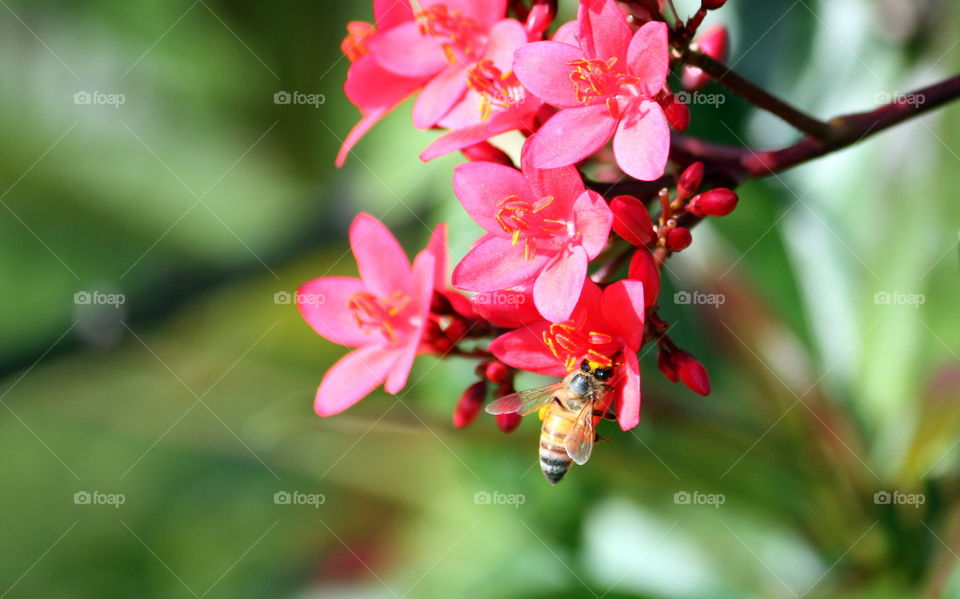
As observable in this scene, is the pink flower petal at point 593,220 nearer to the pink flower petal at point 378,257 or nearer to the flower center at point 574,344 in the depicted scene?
the flower center at point 574,344

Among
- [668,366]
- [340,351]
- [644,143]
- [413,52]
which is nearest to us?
[644,143]

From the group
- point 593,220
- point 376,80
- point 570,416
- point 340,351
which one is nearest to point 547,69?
point 593,220

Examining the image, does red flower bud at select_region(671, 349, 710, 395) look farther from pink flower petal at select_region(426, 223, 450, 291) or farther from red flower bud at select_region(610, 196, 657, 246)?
pink flower petal at select_region(426, 223, 450, 291)

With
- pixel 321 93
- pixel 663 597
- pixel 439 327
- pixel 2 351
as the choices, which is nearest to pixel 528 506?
pixel 663 597

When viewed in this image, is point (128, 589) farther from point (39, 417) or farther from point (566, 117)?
point (566, 117)

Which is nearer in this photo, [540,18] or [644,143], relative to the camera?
[644,143]

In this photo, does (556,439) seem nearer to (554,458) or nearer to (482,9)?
(554,458)
